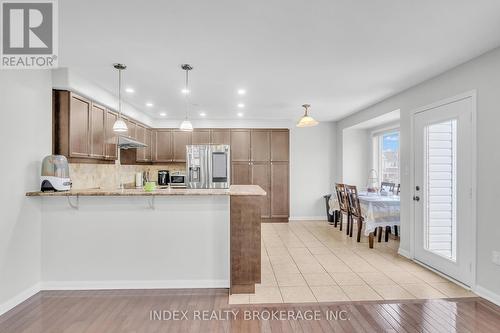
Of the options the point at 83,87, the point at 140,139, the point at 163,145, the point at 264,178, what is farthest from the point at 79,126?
the point at 264,178

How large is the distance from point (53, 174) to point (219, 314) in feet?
7.63

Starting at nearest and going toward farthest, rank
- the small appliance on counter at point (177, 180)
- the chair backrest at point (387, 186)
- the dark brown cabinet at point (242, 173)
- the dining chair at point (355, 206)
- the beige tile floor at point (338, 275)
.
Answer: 1. the beige tile floor at point (338, 275)
2. the dining chair at point (355, 206)
3. the chair backrest at point (387, 186)
4. the small appliance on counter at point (177, 180)
5. the dark brown cabinet at point (242, 173)

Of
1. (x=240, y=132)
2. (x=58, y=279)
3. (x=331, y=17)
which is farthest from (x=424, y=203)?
(x=58, y=279)

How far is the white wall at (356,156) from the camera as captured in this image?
667 cm

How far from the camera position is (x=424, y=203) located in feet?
12.2

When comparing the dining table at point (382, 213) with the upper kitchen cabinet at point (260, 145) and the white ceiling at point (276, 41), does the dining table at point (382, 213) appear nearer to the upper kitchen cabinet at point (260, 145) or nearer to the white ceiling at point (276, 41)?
the white ceiling at point (276, 41)

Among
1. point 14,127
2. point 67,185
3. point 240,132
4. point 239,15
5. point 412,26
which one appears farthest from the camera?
point 240,132

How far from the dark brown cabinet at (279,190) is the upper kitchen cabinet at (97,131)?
3794 mm

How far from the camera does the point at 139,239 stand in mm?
3086

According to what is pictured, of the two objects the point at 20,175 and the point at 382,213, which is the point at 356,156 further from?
the point at 20,175

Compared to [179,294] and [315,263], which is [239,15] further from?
[315,263]

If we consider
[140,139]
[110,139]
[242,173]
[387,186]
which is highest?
[140,139]

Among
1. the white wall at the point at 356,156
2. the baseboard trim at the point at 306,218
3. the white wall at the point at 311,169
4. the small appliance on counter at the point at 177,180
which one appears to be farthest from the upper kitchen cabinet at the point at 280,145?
the small appliance on counter at the point at 177,180

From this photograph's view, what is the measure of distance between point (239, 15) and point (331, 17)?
0.73 metres
